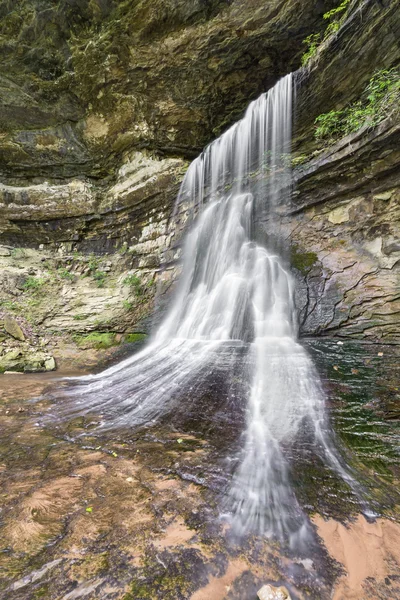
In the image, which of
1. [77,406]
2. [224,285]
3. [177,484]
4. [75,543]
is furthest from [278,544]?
[224,285]

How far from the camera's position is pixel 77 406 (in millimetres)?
3797

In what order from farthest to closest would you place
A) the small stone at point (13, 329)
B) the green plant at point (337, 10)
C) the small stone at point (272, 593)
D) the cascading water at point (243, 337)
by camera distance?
1. the small stone at point (13, 329)
2. the green plant at point (337, 10)
3. the cascading water at point (243, 337)
4. the small stone at point (272, 593)

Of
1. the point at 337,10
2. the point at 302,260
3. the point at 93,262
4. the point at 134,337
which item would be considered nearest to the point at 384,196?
the point at 302,260

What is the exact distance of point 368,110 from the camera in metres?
5.32

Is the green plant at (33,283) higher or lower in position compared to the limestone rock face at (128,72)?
lower

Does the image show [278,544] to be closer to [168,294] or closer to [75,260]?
[168,294]

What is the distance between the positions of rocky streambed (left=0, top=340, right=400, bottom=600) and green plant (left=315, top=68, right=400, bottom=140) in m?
5.49

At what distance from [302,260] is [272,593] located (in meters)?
5.86

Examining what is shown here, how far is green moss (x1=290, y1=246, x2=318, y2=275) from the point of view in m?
6.01

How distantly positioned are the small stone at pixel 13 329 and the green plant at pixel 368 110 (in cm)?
1001

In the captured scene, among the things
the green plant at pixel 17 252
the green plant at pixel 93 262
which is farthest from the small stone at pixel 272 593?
the green plant at pixel 17 252

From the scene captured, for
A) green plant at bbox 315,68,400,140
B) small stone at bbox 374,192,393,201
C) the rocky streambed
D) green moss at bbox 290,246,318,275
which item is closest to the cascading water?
the rocky streambed

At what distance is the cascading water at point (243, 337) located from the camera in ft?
7.51

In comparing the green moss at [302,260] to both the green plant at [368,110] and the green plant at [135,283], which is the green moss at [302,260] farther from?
the green plant at [135,283]
